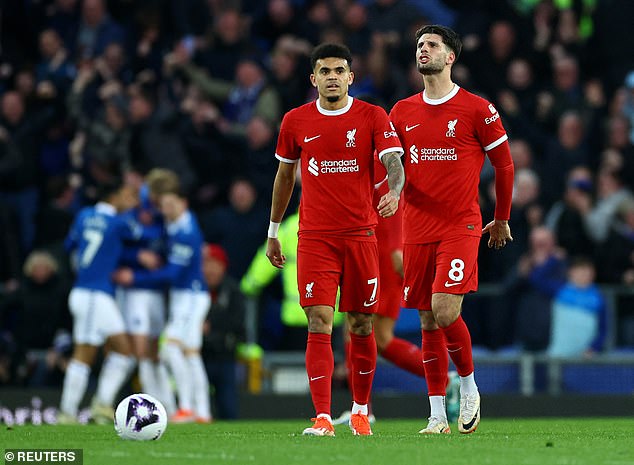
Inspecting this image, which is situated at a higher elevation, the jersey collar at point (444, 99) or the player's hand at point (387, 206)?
the jersey collar at point (444, 99)

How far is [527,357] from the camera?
52.5 feet

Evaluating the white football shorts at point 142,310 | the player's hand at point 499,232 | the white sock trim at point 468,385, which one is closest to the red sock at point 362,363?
the white sock trim at point 468,385

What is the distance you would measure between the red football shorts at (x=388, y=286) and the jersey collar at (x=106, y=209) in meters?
4.01

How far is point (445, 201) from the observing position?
1025 centimetres

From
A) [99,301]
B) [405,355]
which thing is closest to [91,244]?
[99,301]

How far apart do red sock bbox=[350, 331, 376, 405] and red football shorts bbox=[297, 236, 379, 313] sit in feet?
1.00

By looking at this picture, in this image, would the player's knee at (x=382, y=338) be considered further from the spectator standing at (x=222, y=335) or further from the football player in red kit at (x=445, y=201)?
the spectator standing at (x=222, y=335)

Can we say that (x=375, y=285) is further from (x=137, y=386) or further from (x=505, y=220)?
(x=137, y=386)

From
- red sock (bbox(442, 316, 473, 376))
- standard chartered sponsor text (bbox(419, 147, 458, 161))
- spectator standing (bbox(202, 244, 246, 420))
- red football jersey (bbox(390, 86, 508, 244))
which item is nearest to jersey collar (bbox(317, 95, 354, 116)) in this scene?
red football jersey (bbox(390, 86, 508, 244))

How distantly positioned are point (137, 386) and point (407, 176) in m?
6.97

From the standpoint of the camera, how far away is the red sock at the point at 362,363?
10.4 metres

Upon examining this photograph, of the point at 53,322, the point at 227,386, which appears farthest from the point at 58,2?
the point at 227,386

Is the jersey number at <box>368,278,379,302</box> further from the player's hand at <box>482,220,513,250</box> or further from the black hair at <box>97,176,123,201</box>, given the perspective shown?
the black hair at <box>97,176,123,201</box>

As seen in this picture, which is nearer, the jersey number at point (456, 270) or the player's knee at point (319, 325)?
the player's knee at point (319, 325)
